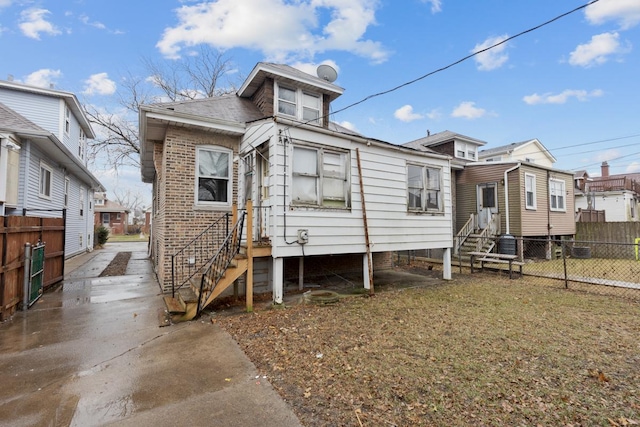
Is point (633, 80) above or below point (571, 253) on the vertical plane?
above

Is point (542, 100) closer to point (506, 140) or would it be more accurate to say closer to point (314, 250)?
point (506, 140)

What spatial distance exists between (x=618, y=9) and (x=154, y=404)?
7497 mm

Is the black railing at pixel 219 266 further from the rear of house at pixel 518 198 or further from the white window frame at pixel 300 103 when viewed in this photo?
the rear of house at pixel 518 198

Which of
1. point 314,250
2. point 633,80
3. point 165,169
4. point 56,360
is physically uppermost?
point 633,80

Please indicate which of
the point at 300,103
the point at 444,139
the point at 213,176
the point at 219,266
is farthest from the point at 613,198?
the point at 219,266

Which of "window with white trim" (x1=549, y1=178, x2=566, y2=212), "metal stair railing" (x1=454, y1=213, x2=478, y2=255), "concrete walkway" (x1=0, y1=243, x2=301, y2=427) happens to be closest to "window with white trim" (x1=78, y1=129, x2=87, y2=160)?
"concrete walkway" (x1=0, y1=243, x2=301, y2=427)

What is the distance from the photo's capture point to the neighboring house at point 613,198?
25.6 m

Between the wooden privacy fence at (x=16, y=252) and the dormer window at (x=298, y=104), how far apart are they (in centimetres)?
629

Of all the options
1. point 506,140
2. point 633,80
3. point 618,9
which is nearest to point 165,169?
point 618,9

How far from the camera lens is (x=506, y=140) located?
27.4m

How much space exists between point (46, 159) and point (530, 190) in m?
19.7

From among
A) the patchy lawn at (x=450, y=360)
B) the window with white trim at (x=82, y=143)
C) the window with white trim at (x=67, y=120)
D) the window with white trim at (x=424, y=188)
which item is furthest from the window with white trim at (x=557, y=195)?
the window with white trim at (x=82, y=143)

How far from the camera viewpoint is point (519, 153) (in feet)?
82.8

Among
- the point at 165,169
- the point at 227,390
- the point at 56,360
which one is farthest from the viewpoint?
the point at 165,169
